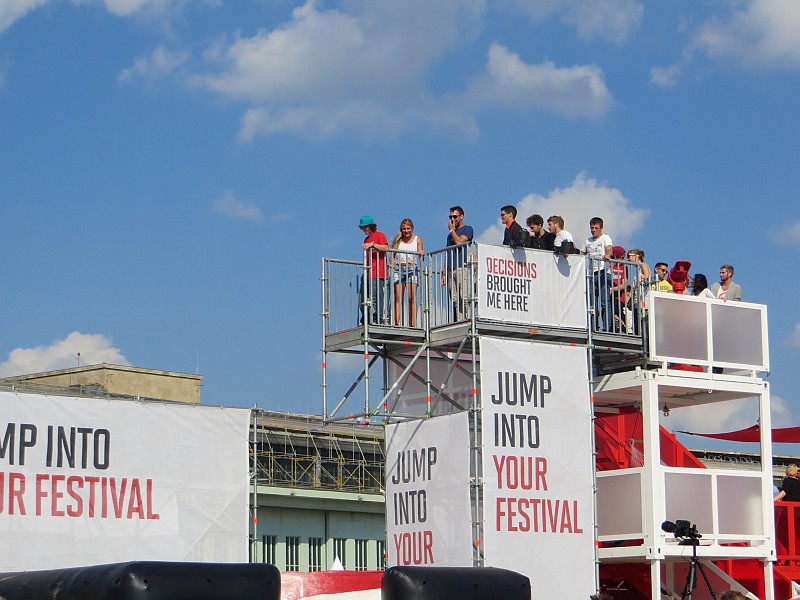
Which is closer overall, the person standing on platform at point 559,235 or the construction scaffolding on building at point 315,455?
the person standing on platform at point 559,235

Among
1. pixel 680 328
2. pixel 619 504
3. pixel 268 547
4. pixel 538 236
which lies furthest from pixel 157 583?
pixel 268 547

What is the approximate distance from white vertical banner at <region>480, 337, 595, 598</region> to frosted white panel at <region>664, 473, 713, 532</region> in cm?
169

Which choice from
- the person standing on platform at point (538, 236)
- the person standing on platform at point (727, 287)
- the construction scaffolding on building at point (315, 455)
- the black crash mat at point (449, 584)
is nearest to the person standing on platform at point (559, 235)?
the person standing on platform at point (538, 236)

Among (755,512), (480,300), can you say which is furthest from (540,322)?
(755,512)

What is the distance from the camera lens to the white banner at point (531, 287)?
22391 millimetres

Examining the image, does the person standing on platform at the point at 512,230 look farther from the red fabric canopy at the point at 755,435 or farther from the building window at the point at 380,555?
the building window at the point at 380,555

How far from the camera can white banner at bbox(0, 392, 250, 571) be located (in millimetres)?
20297

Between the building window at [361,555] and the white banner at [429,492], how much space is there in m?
16.4

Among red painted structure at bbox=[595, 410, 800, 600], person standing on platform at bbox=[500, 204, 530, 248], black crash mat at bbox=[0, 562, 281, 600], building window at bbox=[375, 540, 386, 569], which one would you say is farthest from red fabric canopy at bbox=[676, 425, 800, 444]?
black crash mat at bbox=[0, 562, 281, 600]

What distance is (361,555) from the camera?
40094mm

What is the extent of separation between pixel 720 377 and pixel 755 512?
2.44 metres

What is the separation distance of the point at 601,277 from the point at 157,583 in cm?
1482

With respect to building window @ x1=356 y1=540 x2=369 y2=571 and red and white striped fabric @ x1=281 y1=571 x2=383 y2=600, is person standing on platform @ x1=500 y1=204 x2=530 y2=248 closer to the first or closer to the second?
red and white striped fabric @ x1=281 y1=571 x2=383 y2=600

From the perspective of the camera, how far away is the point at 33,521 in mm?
20250
